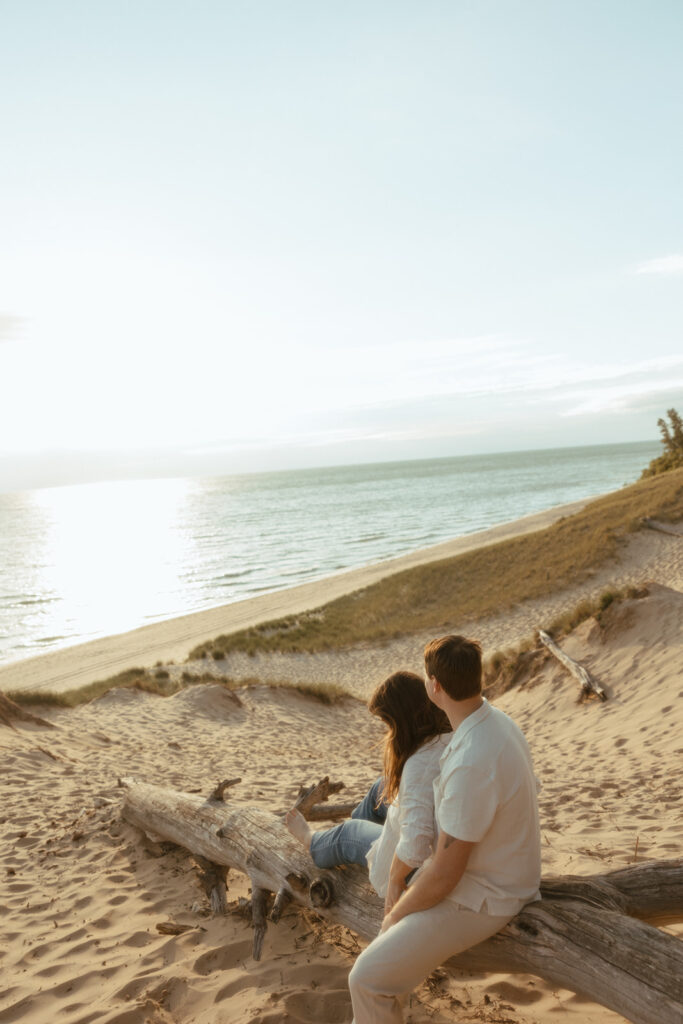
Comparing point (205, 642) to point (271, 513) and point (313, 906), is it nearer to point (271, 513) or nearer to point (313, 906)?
point (313, 906)

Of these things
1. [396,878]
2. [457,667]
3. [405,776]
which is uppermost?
[457,667]

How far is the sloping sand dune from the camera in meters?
→ 4.03

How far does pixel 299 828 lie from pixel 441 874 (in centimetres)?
189

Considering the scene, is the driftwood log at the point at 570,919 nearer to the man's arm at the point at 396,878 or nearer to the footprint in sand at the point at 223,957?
the footprint in sand at the point at 223,957

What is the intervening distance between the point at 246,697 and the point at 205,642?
27.7 feet

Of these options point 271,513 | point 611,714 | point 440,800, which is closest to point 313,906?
point 440,800

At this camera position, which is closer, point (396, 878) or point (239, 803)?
point (396, 878)

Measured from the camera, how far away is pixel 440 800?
2.95 metres

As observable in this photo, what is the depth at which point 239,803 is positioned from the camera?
837cm

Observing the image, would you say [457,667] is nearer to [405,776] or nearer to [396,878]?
[405,776]

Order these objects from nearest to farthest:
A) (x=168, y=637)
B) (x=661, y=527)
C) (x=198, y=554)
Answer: (x=661, y=527)
(x=168, y=637)
(x=198, y=554)

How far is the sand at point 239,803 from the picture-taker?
13.2 ft

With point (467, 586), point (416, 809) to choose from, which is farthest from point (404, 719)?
point (467, 586)

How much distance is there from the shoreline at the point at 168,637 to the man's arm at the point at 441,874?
54.4 feet
